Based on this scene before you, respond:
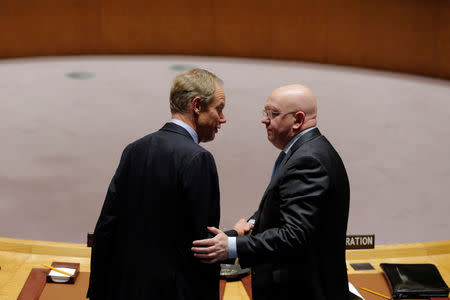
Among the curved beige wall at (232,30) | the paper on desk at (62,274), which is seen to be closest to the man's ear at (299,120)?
the paper on desk at (62,274)

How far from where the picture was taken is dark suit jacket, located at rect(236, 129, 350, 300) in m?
2.11

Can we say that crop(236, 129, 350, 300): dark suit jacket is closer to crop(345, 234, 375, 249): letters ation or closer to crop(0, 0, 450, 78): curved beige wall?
crop(345, 234, 375, 249): letters ation

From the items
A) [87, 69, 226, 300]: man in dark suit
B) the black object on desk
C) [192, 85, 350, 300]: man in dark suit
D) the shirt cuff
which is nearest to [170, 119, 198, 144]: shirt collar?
[87, 69, 226, 300]: man in dark suit

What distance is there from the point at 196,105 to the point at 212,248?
48 centimetres

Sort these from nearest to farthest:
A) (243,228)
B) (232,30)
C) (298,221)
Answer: (298,221) < (243,228) < (232,30)

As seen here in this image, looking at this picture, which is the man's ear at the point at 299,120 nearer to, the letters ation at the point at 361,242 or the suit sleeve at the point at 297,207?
the suit sleeve at the point at 297,207

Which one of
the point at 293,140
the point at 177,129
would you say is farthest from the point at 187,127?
the point at 293,140

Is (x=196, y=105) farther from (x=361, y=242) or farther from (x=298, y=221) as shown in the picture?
(x=361, y=242)

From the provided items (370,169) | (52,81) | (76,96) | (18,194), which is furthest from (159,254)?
(52,81)

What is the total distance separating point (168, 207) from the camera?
2.15m

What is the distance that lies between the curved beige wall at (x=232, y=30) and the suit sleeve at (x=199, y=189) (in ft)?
23.6

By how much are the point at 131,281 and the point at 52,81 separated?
20.3 feet

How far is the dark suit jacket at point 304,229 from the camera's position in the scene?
211 centimetres

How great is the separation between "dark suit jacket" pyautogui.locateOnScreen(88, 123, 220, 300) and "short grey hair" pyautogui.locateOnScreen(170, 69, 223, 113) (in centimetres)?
9
